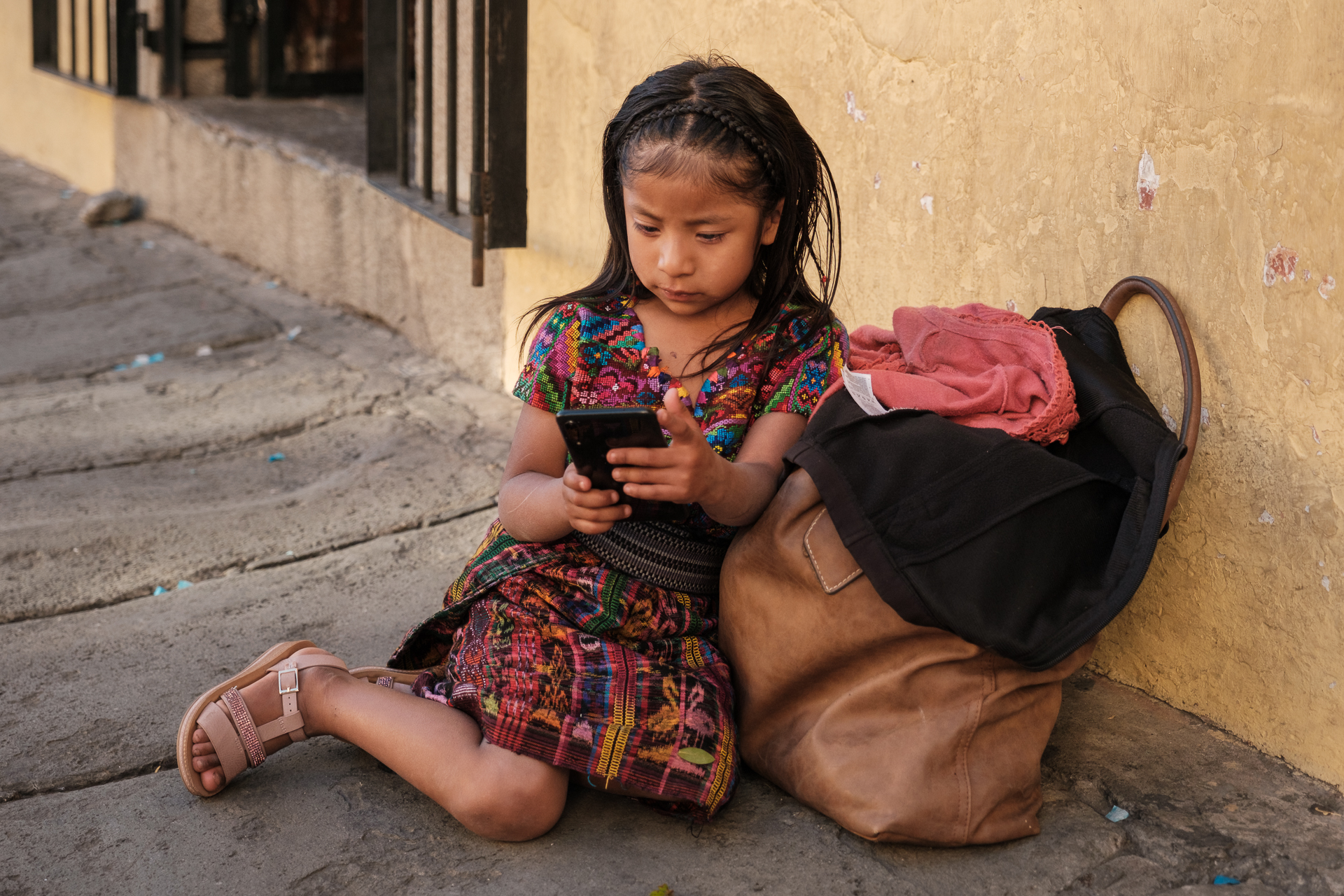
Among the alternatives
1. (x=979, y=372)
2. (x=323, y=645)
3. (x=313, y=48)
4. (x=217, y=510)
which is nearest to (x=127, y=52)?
(x=313, y=48)

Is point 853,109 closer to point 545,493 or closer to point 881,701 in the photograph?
point 545,493

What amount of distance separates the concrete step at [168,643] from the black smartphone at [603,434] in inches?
37.8

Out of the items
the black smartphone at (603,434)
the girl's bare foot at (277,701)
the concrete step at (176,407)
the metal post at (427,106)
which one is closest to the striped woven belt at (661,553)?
the black smartphone at (603,434)

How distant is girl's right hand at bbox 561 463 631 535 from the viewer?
184 centimetres

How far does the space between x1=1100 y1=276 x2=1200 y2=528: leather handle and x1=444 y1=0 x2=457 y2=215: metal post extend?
2362 mm

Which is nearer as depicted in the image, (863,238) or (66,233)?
(863,238)

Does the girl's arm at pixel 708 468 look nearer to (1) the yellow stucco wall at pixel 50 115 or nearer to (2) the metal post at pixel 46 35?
(1) the yellow stucco wall at pixel 50 115

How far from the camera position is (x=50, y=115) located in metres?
7.38

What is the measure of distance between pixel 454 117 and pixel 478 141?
315mm

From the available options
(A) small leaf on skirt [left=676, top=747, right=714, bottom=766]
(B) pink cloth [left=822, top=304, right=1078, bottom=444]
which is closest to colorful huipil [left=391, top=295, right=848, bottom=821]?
(A) small leaf on skirt [left=676, top=747, right=714, bottom=766]

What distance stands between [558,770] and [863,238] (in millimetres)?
1354

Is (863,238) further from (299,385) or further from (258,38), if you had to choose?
(258,38)

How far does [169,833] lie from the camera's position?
1.99 m

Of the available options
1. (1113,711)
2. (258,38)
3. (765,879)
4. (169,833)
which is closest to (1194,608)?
(1113,711)
